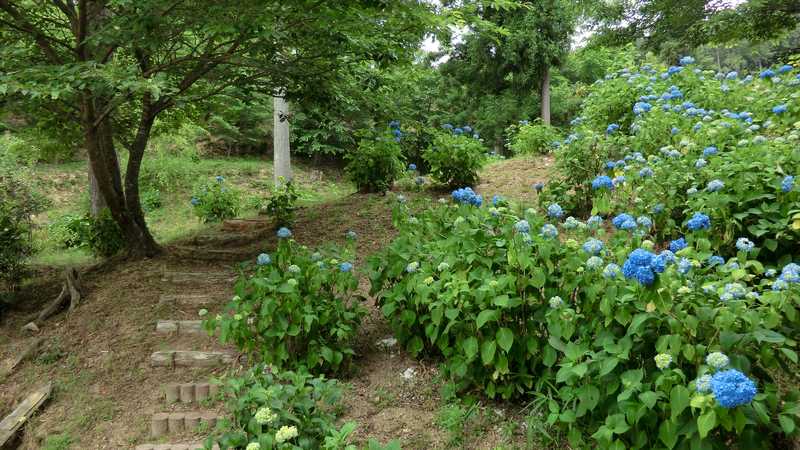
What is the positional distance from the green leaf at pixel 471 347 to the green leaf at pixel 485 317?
13 centimetres

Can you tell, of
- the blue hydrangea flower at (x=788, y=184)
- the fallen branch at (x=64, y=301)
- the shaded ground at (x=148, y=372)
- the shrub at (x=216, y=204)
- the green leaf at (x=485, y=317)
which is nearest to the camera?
the green leaf at (x=485, y=317)

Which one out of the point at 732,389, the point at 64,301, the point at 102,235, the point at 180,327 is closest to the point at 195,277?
the point at 180,327

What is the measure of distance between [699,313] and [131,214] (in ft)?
16.1

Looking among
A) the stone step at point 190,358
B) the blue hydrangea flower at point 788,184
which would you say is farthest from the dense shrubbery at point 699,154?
the stone step at point 190,358

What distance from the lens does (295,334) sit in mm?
2885

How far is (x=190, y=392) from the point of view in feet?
10.8

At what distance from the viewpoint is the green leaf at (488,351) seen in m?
2.47

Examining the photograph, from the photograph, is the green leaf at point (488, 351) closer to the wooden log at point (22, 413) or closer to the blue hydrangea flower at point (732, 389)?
the blue hydrangea flower at point (732, 389)

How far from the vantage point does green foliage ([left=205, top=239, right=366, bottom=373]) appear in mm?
2926

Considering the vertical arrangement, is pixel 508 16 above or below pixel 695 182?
above

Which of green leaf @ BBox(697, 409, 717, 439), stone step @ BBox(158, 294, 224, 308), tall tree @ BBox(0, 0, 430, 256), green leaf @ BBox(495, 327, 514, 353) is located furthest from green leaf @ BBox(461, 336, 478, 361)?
stone step @ BBox(158, 294, 224, 308)

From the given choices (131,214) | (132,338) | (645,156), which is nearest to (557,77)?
(645,156)

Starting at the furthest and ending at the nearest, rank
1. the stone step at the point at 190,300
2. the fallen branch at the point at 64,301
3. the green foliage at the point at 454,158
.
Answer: the green foliage at the point at 454,158 < the fallen branch at the point at 64,301 < the stone step at the point at 190,300

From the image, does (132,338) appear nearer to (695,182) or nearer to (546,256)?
(546,256)
